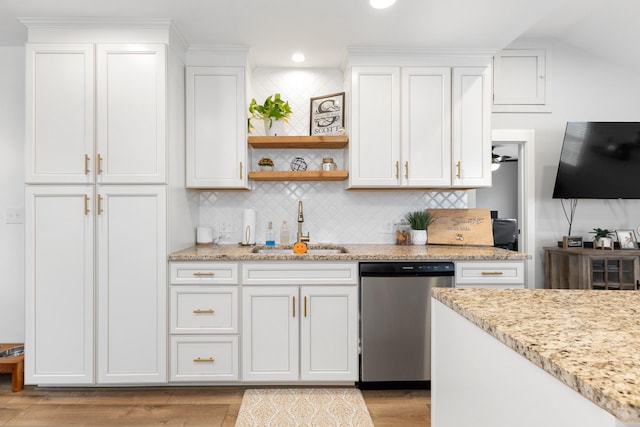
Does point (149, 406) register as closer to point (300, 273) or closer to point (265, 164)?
point (300, 273)

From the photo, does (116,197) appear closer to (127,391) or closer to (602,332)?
(127,391)

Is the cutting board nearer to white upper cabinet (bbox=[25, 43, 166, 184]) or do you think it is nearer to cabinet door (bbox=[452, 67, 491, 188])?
cabinet door (bbox=[452, 67, 491, 188])

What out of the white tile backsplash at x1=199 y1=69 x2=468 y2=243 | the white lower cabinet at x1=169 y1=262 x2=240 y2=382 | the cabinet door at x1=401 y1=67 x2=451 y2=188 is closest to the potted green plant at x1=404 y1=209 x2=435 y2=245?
the white tile backsplash at x1=199 y1=69 x2=468 y2=243

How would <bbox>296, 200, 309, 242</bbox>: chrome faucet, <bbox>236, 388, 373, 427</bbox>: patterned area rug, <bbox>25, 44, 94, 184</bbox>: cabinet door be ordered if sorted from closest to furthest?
1. <bbox>236, 388, 373, 427</bbox>: patterned area rug
2. <bbox>25, 44, 94, 184</bbox>: cabinet door
3. <bbox>296, 200, 309, 242</bbox>: chrome faucet

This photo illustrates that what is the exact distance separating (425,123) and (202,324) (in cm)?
Answer: 212

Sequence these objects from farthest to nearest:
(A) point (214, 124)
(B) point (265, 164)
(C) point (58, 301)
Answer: (B) point (265, 164) → (A) point (214, 124) → (C) point (58, 301)

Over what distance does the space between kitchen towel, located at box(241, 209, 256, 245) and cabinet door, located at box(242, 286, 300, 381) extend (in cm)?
68

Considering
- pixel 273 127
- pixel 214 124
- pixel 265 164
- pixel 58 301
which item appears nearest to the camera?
pixel 58 301

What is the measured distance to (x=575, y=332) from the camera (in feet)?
2.62

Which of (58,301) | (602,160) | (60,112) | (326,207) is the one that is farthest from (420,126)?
(58,301)

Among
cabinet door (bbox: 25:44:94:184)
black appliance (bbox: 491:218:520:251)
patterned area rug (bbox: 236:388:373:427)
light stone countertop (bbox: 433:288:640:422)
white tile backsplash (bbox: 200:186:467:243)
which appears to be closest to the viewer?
light stone countertop (bbox: 433:288:640:422)

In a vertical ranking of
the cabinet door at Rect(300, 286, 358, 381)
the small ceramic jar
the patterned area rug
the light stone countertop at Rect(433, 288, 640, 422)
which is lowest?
the patterned area rug

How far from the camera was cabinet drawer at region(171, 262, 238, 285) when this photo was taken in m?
2.57

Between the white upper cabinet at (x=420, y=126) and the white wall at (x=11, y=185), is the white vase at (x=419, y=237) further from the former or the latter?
the white wall at (x=11, y=185)
